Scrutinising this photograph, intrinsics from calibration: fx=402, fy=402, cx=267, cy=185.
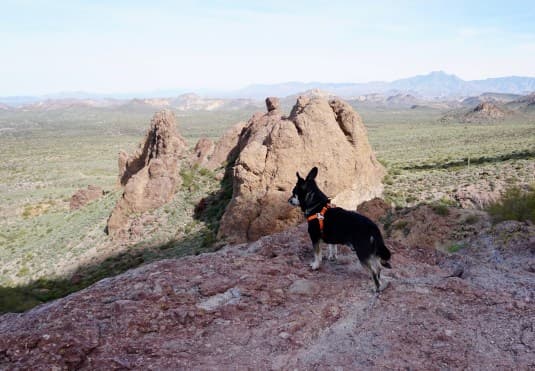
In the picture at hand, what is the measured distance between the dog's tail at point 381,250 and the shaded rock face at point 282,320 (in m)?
0.29

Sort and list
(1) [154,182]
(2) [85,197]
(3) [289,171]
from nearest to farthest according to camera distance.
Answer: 1. (3) [289,171]
2. (1) [154,182]
3. (2) [85,197]

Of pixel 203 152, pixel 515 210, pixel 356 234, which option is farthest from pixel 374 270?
pixel 203 152

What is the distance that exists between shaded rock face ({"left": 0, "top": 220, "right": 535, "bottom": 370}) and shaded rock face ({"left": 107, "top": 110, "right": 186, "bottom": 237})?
1651cm

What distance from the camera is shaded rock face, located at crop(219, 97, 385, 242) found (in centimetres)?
1570

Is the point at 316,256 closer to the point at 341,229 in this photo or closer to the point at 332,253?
the point at 332,253

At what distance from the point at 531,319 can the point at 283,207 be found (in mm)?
10592

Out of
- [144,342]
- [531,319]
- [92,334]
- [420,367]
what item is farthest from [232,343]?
[531,319]

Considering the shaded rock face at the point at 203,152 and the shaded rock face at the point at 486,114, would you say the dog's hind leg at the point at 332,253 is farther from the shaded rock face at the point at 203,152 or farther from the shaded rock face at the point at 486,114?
the shaded rock face at the point at 486,114

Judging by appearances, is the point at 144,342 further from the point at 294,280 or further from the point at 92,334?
the point at 294,280

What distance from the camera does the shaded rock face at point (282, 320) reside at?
432 cm

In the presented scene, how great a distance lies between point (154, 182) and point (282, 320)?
19.5 meters

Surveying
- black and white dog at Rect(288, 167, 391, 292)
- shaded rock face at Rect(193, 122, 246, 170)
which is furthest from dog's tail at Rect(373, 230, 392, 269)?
shaded rock face at Rect(193, 122, 246, 170)

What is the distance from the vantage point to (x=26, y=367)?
396 centimetres

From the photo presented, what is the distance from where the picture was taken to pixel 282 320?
201 inches
